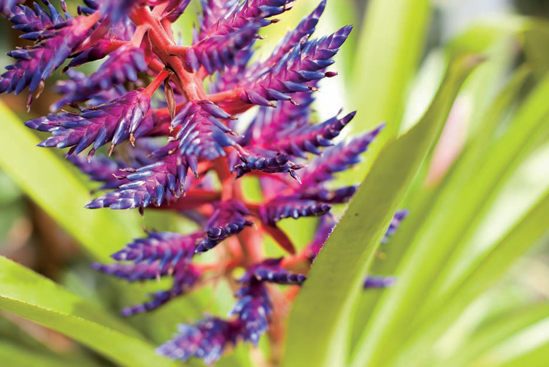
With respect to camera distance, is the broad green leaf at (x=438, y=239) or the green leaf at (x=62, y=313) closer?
the green leaf at (x=62, y=313)

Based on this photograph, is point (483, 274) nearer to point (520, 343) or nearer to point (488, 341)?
point (488, 341)

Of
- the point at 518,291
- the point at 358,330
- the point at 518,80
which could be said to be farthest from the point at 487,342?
the point at 518,291

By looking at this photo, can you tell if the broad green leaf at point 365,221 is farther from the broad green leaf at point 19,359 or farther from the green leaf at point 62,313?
the broad green leaf at point 19,359

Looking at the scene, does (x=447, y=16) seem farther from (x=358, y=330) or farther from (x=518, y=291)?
(x=358, y=330)

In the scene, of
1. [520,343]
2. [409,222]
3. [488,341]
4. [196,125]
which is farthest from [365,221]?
[520,343]

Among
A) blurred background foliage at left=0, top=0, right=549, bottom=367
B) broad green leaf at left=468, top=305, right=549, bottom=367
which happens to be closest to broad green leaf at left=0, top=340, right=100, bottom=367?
blurred background foliage at left=0, top=0, right=549, bottom=367

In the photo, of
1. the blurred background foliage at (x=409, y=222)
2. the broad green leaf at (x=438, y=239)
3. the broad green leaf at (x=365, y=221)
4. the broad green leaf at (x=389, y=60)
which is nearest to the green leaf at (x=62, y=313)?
the blurred background foliage at (x=409, y=222)

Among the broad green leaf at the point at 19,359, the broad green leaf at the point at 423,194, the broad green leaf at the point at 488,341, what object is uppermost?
the broad green leaf at the point at 423,194
